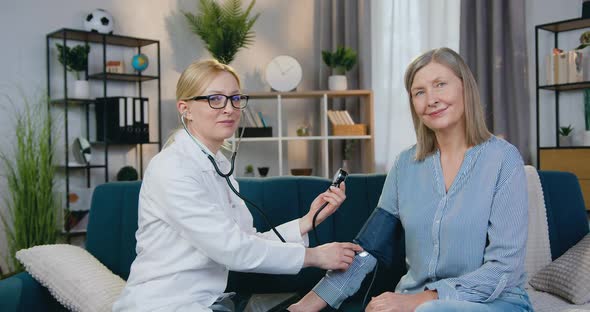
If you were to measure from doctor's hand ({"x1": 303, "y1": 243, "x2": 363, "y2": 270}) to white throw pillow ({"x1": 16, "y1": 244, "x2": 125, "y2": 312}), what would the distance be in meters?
0.62

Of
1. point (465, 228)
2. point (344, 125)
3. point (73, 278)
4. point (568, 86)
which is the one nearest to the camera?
point (465, 228)

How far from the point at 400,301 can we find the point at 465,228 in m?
0.26

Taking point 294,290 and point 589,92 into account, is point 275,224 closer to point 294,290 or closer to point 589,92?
point 294,290

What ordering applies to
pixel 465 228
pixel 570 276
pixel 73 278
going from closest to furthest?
1. pixel 465 228
2. pixel 73 278
3. pixel 570 276

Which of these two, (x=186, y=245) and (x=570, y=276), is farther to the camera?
(x=570, y=276)

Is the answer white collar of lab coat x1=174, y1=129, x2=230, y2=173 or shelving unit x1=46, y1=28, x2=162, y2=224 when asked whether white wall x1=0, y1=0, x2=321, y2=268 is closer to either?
shelving unit x1=46, y1=28, x2=162, y2=224

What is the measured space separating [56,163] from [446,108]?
348 centimetres

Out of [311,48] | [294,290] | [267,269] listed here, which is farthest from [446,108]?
[311,48]

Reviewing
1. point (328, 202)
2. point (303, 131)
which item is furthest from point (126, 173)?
point (328, 202)

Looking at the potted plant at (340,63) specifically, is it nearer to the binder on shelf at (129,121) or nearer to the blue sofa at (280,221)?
the binder on shelf at (129,121)

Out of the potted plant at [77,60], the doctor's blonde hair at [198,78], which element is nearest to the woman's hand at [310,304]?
the doctor's blonde hair at [198,78]

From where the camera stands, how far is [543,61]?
3.78 m

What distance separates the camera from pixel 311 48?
553cm

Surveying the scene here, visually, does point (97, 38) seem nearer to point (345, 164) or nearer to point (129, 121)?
point (129, 121)
